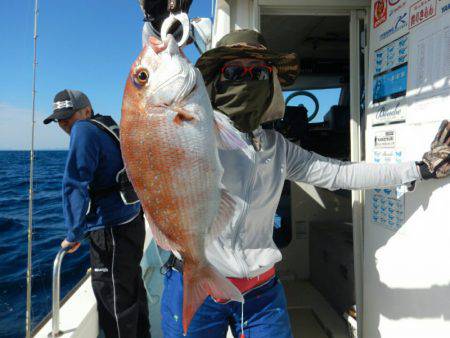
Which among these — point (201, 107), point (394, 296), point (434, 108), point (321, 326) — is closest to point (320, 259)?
point (321, 326)

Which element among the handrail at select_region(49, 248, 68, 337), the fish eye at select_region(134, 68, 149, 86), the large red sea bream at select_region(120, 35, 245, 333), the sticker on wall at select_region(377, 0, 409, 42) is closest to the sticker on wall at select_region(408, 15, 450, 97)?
the sticker on wall at select_region(377, 0, 409, 42)

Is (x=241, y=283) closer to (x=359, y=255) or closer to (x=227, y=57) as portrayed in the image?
(x=227, y=57)

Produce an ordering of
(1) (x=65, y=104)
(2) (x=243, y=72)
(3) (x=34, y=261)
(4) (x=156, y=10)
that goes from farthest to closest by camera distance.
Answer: (3) (x=34, y=261), (1) (x=65, y=104), (2) (x=243, y=72), (4) (x=156, y=10)

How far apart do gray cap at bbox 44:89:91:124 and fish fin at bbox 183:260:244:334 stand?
2562 mm

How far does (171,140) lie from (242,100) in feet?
1.81

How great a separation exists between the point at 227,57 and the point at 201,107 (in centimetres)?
56

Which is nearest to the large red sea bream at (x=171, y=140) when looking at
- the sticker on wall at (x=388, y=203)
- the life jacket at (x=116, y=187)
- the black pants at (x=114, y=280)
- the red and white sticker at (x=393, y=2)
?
the sticker on wall at (x=388, y=203)

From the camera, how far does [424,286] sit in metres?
1.99

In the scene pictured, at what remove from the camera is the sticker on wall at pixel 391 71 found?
83.9 inches

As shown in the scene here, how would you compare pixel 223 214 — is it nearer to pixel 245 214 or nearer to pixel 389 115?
pixel 245 214

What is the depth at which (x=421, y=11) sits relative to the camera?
6.48 ft

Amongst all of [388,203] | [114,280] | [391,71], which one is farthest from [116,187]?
[391,71]

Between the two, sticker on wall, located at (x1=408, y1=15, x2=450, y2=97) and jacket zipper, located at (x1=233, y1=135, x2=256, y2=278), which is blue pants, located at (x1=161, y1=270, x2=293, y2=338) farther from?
sticker on wall, located at (x1=408, y1=15, x2=450, y2=97)

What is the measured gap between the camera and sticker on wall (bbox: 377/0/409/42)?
2.12 metres
